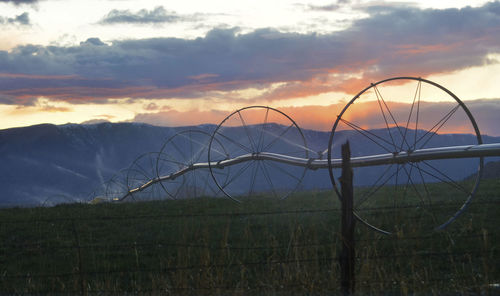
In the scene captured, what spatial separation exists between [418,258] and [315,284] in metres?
3.16

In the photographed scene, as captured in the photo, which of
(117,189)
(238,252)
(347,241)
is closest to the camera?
(347,241)

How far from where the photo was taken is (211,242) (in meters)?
14.5

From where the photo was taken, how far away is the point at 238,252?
A: 43.0ft

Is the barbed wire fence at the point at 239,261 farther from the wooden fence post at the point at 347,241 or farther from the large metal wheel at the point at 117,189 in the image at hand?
the large metal wheel at the point at 117,189

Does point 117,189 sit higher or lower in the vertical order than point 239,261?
lower

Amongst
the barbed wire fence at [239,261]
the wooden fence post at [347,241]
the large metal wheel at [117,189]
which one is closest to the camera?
the wooden fence post at [347,241]

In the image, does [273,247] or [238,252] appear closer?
[273,247]

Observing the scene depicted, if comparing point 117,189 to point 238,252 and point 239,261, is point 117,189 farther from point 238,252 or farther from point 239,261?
point 239,261

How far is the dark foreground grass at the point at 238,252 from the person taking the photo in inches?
376

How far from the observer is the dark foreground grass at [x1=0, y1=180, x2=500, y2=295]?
9539 millimetres

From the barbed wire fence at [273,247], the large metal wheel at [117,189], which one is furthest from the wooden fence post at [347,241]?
the large metal wheel at [117,189]

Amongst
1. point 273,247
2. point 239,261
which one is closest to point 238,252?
point 239,261

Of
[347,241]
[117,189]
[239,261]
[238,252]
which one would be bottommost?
[117,189]

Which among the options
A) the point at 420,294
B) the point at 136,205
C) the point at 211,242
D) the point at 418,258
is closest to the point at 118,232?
the point at 211,242
